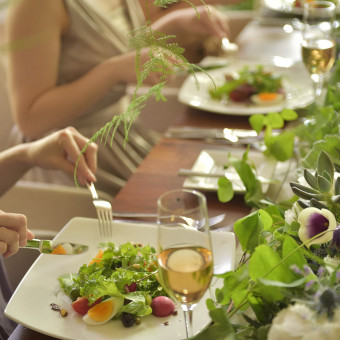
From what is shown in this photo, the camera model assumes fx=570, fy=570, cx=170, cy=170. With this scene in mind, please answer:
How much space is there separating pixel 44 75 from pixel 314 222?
1297mm

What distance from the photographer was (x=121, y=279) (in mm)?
881

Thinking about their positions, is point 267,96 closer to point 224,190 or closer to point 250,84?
point 250,84

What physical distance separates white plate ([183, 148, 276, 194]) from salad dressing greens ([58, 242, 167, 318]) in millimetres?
321

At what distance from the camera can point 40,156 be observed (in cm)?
143

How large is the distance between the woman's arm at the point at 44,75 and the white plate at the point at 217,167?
0.57 m

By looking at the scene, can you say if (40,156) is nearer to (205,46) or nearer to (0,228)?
(0,228)

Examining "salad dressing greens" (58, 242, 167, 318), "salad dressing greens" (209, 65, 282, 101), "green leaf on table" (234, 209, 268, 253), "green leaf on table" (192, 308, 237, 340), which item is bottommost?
"salad dressing greens" (209, 65, 282, 101)

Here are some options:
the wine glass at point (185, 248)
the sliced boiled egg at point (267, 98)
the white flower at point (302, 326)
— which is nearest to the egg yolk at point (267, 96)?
the sliced boiled egg at point (267, 98)

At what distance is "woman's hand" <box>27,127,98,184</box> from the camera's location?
4.21 ft

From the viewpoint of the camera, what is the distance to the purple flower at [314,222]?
753 mm

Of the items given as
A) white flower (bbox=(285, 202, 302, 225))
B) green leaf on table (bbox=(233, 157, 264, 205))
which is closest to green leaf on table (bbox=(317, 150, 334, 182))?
white flower (bbox=(285, 202, 302, 225))

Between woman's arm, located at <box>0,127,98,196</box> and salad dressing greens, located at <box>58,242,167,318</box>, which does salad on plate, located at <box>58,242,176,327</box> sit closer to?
salad dressing greens, located at <box>58,242,167,318</box>

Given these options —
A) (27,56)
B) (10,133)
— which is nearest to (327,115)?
(27,56)

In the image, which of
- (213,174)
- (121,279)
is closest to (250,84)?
(213,174)
